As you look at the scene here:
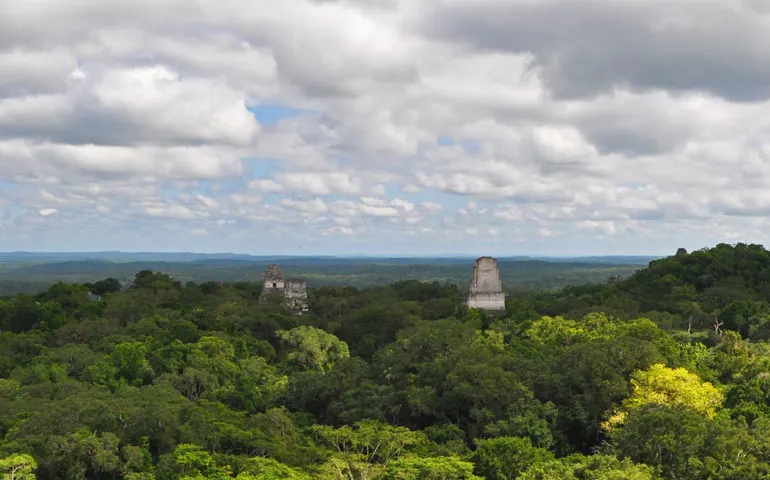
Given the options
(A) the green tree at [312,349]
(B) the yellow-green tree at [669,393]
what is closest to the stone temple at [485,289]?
(A) the green tree at [312,349]

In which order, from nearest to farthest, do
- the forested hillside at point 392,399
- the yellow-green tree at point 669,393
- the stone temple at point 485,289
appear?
the forested hillside at point 392,399 < the yellow-green tree at point 669,393 < the stone temple at point 485,289

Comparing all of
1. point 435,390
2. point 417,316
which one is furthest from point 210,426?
point 417,316

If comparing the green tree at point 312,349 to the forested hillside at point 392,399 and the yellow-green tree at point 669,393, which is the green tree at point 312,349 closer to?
the forested hillside at point 392,399

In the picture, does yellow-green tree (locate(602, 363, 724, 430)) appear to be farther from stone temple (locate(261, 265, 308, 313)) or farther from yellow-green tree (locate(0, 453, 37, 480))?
stone temple (locate(261, 265, 308, 313))

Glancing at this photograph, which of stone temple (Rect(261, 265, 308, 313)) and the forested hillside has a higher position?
stone temple (Rect(261, 265, 308, 313))

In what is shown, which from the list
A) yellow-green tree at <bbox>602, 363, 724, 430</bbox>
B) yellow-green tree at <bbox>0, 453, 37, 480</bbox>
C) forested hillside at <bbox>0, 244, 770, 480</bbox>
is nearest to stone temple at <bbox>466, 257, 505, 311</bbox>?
forested hillside at <bbox>0, 244, 770, 480</bbox>

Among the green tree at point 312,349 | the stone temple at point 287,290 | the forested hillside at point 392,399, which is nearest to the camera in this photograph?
the forested hillside at point 392,399

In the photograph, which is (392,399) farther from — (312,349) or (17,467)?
(17,467)

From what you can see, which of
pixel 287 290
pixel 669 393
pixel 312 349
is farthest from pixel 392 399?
pixel 287 290
